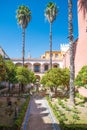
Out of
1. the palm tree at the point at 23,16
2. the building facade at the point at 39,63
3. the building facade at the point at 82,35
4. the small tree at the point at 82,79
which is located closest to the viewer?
the small tree at the point at 82,79

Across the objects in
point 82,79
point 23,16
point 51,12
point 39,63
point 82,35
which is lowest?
point 82,79

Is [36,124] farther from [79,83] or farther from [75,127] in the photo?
[79,83]

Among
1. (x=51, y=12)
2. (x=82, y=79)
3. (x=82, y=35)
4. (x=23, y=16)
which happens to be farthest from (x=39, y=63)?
(x=82, y=79)

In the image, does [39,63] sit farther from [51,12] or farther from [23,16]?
[51,12]

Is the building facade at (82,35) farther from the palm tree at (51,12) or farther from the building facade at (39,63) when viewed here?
the building facade at (39,63)

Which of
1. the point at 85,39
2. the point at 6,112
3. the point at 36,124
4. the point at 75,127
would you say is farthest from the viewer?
the point at 85,39

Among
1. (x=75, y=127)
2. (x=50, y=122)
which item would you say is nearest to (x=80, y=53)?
(x=50, y=122)

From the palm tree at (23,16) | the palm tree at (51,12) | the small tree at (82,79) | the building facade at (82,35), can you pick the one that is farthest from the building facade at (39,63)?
the small tree at (82,79)

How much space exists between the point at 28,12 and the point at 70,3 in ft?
55.0

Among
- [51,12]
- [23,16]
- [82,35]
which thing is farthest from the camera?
[23,16]

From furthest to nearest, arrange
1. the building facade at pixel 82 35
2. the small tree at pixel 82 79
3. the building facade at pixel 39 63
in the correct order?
1. the building facade at pixel 39 63
2. the building facade at pixel 82 35
3. the small tree at pixel 82 79

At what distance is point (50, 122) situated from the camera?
52.9 ft

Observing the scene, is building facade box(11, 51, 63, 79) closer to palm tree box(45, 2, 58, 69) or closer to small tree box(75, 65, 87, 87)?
palm tree box(45, 2, 58, 69)

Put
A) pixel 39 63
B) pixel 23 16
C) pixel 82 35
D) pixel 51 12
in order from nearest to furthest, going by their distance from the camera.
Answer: pixel 82 35 → pixel 51 12 → pixel 23 16 → pixel 39 63
